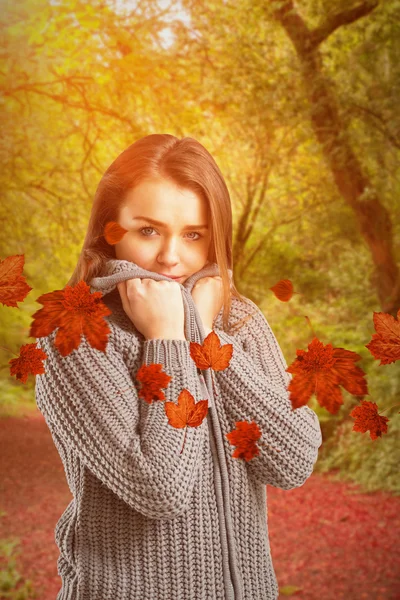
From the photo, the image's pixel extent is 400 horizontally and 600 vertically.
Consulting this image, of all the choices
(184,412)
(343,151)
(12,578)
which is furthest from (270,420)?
(12,578)

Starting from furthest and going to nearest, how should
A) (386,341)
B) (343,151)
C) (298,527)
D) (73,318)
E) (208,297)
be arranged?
1. (298,527)
2. (343,151)
3. (386,341)
4. (208,297)
5. (73,318)

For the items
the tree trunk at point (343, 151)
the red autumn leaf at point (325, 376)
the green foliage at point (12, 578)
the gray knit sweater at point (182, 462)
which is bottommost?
the green foliage at point (12, 578)

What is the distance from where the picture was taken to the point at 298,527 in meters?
2.43

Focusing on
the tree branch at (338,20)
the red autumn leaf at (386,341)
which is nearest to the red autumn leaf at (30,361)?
the red autumn leaf at (386,341)

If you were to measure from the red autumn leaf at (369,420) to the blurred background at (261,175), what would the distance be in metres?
0.57

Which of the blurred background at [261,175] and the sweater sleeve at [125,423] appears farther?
the blurred background at [261,175]

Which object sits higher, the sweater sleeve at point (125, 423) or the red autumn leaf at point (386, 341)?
the red autumn leaf at point (386, 341)

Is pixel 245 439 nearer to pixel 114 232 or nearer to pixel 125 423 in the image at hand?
pixel 125 423

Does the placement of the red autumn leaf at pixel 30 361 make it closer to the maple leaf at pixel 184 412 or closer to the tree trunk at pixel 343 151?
the maple leaf at pixel 184 412

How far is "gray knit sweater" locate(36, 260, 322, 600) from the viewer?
3.31 feet

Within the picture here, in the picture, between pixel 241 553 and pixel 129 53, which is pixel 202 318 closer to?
pixel 241 553

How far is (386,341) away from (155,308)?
0.52 metres

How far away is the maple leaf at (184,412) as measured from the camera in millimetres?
988

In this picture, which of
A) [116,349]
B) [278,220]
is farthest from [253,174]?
[116,349]
